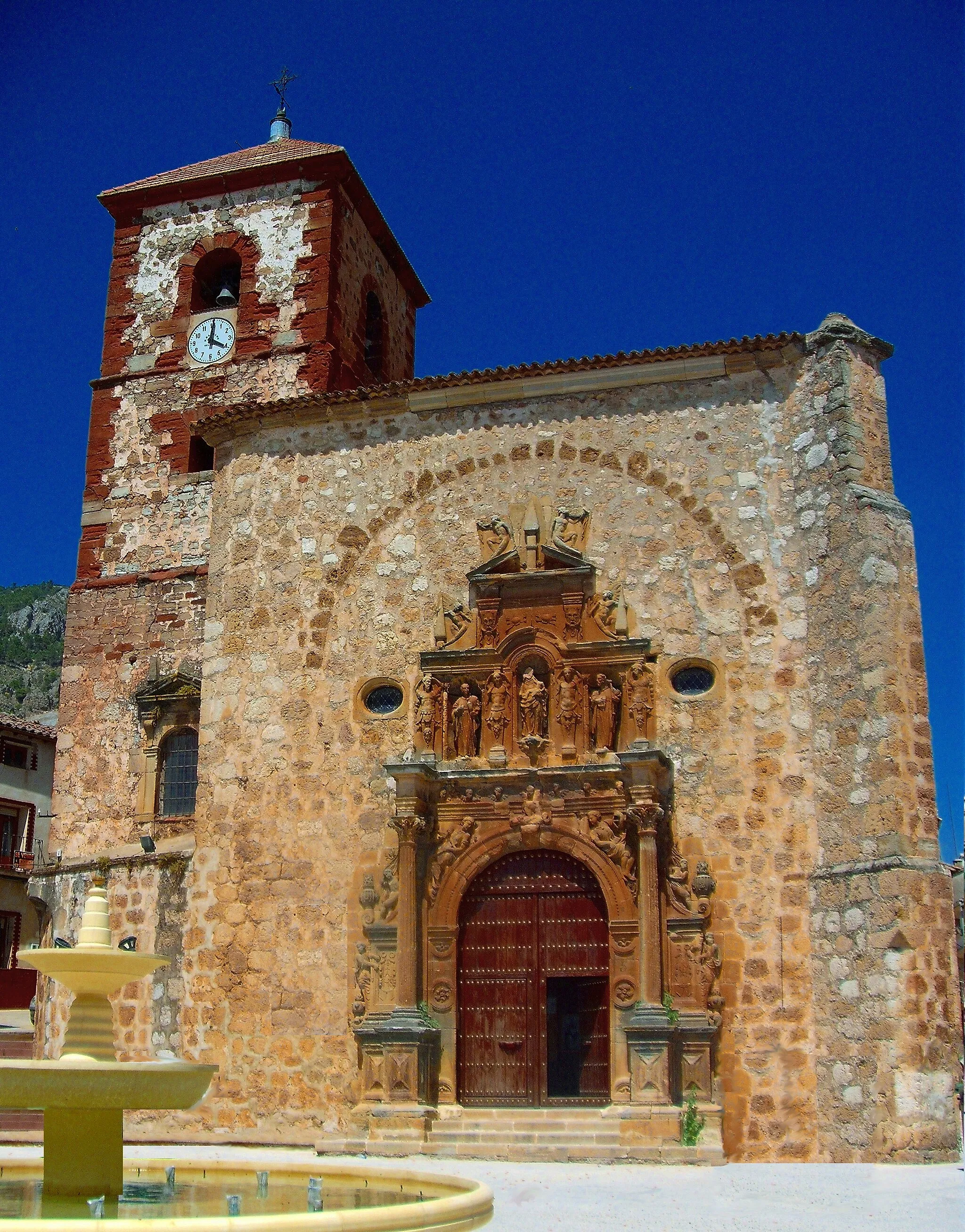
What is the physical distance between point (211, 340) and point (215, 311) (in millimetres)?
570

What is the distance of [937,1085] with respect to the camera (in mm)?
12180

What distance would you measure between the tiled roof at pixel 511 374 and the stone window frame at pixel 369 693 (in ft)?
11.4

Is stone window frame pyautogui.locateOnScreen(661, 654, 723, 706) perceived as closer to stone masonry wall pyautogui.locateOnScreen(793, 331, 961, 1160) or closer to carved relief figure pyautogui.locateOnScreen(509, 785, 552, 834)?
stone masonry wall pyautogui.locateOnScreen(793, 331, 961, 1160)

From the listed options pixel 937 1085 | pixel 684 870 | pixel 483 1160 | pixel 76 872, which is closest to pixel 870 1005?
pixel 937 1085

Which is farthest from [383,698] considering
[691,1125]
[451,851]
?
[691,1125]

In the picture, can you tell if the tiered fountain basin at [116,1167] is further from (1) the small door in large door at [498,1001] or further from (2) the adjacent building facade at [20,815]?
(2) the adjacent building facade at [20,815]

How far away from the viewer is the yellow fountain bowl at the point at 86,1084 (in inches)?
315

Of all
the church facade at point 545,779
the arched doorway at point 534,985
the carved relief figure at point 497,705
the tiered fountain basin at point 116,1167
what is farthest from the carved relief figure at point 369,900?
the tiered fountain basin at point 116,1167

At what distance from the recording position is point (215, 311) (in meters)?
20.2

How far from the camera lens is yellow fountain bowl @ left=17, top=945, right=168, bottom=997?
889 cm

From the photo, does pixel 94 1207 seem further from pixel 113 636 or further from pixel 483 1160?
pixel 113 636

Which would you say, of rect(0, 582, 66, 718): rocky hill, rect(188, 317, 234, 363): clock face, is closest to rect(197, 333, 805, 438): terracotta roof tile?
rect(188, 317, 234, 363): clock face

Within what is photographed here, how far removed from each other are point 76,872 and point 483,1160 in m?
6.91

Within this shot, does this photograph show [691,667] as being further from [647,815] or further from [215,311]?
[215,311]
